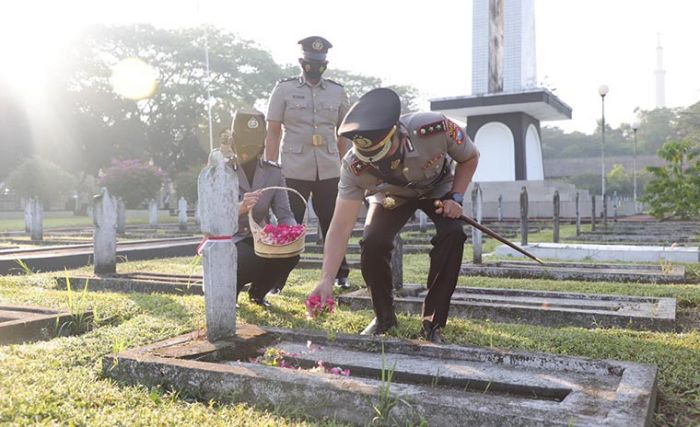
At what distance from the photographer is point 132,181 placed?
24.9 meters

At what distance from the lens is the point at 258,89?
139 ft

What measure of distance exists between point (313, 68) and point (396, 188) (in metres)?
2.12

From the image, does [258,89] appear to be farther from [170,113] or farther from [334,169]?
[334,169]

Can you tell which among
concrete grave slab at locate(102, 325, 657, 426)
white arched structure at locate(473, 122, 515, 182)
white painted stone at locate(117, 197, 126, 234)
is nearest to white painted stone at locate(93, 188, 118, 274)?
concrete grave slab at locate(102, 325, 657, 426)

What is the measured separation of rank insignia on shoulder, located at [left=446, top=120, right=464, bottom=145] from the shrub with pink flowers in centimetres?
2300

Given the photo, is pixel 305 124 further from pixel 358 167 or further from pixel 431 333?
pixel 431 333

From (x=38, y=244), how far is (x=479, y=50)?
19.5 m

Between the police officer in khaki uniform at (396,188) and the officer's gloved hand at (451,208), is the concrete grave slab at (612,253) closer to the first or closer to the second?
the police officer in khaki uniform at (396,188)

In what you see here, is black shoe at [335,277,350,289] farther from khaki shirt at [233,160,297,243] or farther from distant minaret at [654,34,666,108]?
distant minaret at [654,34,666,108]

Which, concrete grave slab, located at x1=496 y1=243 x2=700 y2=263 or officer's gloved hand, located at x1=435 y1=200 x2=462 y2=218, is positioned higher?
officer's gloved hand, located at x1=435 y1=200 x2=462 y2=218

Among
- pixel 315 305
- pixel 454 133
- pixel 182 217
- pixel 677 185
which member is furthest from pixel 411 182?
pixel 182 217

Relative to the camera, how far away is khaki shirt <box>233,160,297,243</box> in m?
4.84

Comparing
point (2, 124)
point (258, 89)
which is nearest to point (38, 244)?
point (2, 124)

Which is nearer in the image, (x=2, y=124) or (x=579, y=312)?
(x=579, y=312)
